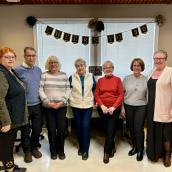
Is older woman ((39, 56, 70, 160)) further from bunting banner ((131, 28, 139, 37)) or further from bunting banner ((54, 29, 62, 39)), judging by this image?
bunting banner ((131, 28, 139, 37))

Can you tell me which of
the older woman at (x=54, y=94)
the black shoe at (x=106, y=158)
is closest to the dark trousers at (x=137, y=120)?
the black shoe at (x=106, y=158)

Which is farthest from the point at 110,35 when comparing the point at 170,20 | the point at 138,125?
the point at 138,125

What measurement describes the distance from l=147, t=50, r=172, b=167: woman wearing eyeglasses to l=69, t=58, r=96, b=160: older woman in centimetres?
78

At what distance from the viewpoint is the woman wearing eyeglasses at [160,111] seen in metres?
2.93

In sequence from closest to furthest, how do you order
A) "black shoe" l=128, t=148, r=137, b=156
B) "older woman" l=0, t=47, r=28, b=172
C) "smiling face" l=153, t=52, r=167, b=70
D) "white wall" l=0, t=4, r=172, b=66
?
"older woman" l=0, t=47, r=28, b=172 < "smiling face" l=153, t=52, r=167, b=70 < "black shoe" l=128, t=148, r=137, b=156 < "white wall" l=0, t=4, r=172, b=66

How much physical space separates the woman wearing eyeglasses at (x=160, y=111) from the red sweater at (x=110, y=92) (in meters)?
0.39

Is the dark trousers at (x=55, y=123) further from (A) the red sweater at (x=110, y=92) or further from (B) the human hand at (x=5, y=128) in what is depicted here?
(B) the human hand at (x=5, y=128)

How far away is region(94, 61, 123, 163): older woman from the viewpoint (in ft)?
10.5

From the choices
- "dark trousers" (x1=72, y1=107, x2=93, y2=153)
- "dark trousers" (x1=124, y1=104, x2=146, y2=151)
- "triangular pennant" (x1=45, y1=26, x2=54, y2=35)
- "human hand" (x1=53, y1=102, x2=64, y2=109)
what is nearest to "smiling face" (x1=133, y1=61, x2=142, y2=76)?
"dark trousers" (x1=124, y1=104, x2=146, y2=151)

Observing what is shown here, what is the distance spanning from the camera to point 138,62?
313cm

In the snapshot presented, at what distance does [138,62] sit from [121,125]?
159cm

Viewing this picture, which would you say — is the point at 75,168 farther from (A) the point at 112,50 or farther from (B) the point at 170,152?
(A) the point at 112,50

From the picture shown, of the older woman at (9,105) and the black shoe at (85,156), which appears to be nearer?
the older woman at (9,105)

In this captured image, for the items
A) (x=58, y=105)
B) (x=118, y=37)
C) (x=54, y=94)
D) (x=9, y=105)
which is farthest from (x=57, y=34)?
(x=9, y=105)
